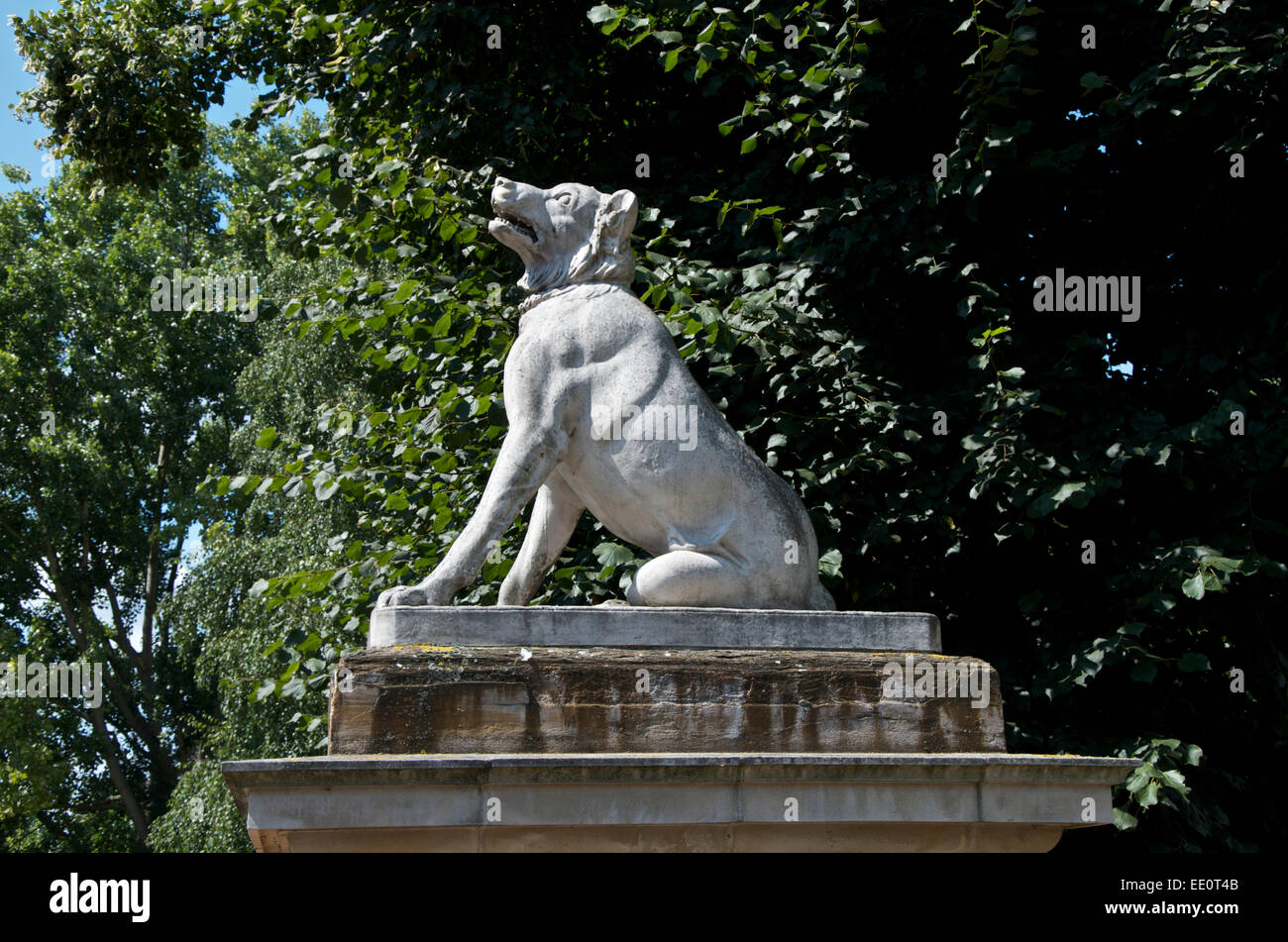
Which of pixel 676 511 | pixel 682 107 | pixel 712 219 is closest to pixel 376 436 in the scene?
pixel 712 219

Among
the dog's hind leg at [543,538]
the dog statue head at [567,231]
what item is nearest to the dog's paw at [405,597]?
the dog's hind leg at [543,538]

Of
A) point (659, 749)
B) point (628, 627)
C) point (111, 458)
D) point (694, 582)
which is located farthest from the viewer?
point (111, 458)

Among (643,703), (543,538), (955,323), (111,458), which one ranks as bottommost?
(643,703)

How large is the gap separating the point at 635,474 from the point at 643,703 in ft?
3.54

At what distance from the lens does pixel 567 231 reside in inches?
256

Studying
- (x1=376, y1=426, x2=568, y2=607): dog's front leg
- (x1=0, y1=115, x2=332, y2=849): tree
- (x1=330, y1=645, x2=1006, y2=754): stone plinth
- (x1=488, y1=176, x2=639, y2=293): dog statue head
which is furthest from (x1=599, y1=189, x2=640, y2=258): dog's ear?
(x1=0, y1=115, x2=332, y2=849): tree

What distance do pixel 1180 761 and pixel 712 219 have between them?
5220 mm

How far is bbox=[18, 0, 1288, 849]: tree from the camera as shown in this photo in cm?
874

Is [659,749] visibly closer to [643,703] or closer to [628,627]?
[643,703]

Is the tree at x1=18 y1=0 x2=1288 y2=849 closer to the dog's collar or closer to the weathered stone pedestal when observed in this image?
the dog's collar

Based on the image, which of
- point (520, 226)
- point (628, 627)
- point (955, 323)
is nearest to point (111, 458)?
point (955, 323)

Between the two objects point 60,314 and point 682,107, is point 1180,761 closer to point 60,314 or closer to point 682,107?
point 682,107

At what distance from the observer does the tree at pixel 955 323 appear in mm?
8742

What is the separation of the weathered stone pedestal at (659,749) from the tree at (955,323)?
2628mm
